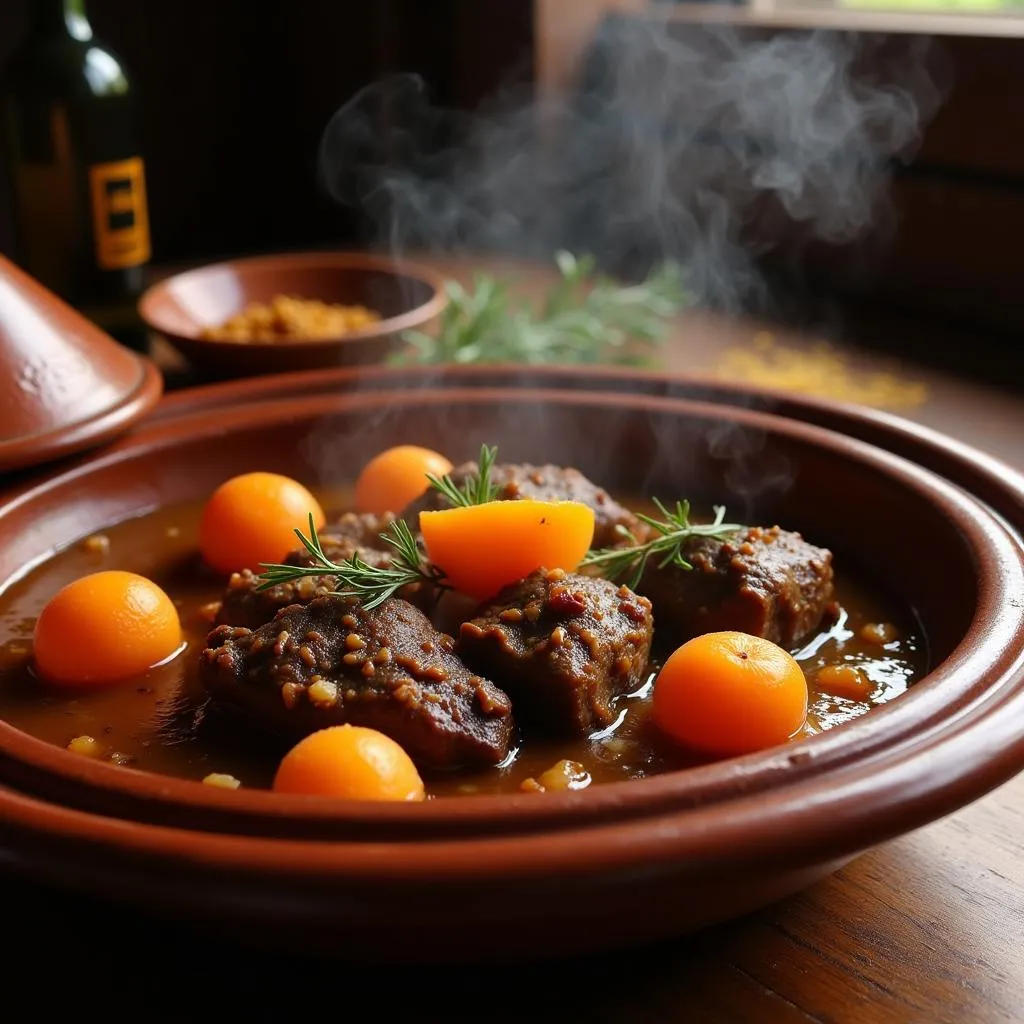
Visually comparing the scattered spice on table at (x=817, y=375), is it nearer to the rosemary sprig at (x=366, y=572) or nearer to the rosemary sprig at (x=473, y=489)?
the rosemary sprig at (x=473, y=489)

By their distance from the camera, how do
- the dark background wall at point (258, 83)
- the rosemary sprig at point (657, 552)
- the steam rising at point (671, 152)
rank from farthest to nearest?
the dark background wall at point (258, 83) → the steam rising at point (671, 152) → the rosemary sprig at point (657, 552)

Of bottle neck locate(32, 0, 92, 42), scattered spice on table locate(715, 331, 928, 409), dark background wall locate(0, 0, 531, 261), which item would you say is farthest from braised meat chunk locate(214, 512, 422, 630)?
dark background wall locate(0, 0, 531, 261)

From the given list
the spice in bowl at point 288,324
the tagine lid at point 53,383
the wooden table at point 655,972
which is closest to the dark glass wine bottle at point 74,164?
the spice in bowl at point 288,324

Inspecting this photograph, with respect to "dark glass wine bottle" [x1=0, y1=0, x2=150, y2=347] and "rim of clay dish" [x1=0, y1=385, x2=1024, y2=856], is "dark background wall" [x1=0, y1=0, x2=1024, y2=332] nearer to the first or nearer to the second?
"dark glass wine bottle" [x1=0, y1=0, x2=150, y2=347]

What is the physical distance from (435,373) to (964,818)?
1266 mm

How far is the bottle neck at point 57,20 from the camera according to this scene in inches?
115

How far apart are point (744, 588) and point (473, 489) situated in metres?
0.43

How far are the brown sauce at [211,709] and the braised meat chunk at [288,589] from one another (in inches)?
4.0

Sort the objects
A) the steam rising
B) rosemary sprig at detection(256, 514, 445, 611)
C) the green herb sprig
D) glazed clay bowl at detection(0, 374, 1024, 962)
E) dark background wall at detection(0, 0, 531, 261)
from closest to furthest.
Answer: glazed clay bowl at detection(0, 374, 1024, 962) → rosemary sprig at detection(256, 514, 445, 611) → the green herb sprig → the steam rising → dark background wall at detection(0, 0, 531, 261)

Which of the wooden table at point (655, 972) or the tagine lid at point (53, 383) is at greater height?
the tagine lid at point (53, 383)

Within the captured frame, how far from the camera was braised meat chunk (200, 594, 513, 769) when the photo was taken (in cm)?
138

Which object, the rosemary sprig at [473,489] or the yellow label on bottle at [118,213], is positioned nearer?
the rosemary sprig at [473,489]

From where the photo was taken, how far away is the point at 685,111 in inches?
162

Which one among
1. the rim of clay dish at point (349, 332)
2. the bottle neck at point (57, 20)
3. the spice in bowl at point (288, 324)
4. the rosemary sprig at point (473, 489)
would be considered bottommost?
→ the spice in bowl at point (288, 324)
